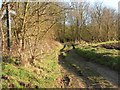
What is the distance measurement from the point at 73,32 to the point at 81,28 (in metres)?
2.13

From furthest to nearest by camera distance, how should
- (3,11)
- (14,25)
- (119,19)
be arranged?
(119,19), (14,25), (3,11)

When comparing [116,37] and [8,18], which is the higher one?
[8,18]

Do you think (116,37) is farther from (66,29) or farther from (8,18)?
(8,18)

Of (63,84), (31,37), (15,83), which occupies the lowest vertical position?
(63,84)

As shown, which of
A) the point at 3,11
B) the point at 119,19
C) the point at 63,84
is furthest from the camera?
the point at 119,19

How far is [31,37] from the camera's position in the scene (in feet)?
55.1

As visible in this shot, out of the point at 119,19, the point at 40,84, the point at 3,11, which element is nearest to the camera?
the point at 40,84

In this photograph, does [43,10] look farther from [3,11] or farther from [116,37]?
[116,37]

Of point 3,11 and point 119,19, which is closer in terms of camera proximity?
point 3,11

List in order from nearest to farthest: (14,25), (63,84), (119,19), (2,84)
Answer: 1. (2,84)
2. (63,84)
3. (14,25)
4. (119,19)

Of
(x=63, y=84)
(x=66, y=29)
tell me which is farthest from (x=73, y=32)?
(x=63, y=84)

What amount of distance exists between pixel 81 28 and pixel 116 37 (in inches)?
331

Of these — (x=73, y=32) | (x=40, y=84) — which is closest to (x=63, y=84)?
(x=40, y=84)

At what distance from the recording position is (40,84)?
11.7 m
